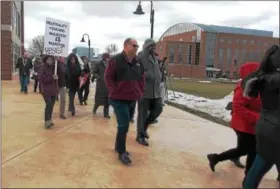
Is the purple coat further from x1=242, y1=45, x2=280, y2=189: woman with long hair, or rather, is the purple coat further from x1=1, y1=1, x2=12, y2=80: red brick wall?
x1=1, y1=1, x2=12, y2=80: red brick wall

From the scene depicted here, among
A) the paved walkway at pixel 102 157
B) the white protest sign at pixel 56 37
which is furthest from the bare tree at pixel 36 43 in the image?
the paved walkway at pixel 102 157

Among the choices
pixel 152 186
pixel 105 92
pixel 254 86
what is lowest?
pixel 152 186

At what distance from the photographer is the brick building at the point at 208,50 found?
3839 inches

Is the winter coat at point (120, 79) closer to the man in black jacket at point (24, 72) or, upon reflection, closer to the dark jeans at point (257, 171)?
the dark jeans at point (257, 171)

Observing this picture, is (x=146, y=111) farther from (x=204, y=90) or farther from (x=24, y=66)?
(x=204, y=90)

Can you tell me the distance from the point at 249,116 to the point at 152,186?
1.38 m

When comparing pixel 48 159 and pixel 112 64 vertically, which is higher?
pixel 112 64

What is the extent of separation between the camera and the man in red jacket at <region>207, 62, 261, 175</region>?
3.99m

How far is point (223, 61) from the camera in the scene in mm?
106938

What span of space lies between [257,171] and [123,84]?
7.05 ft

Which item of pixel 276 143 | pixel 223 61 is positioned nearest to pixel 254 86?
pixel 276 143

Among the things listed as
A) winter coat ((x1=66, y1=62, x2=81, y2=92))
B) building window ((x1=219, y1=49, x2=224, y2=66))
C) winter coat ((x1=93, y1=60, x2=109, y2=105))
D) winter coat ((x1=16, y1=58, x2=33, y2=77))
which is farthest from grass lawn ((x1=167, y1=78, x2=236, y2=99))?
building window ((x1=219, y1=49, x2=224, y2=66))

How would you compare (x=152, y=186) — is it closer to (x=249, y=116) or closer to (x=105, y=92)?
(x=249, y=116)

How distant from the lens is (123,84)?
4.72 metres
